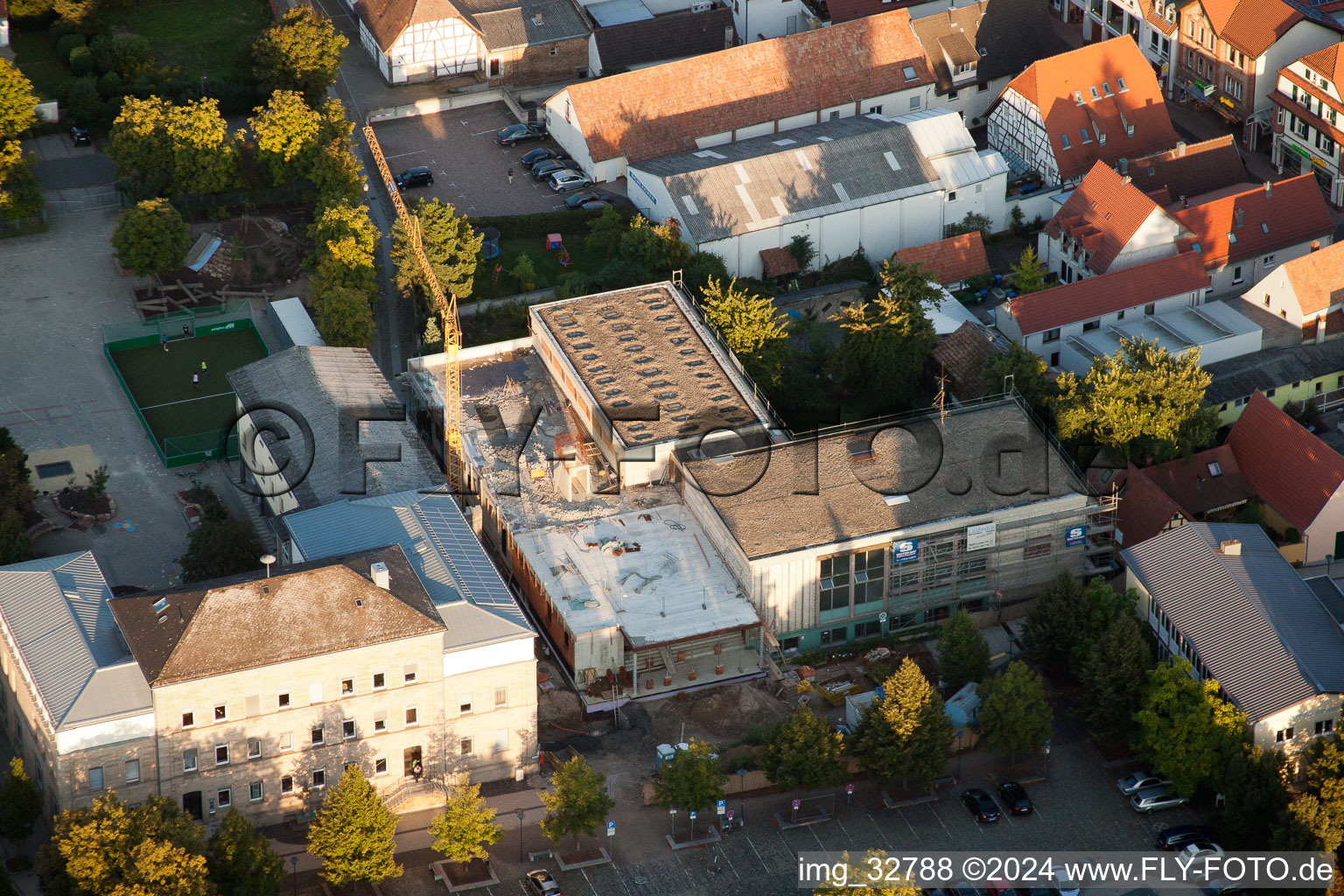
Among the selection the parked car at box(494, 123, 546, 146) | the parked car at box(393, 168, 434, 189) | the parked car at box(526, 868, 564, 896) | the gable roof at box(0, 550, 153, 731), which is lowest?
the parked car at box(526, 868, 564, 896)

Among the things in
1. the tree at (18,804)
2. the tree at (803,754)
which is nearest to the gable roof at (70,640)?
the tree at (18,804)

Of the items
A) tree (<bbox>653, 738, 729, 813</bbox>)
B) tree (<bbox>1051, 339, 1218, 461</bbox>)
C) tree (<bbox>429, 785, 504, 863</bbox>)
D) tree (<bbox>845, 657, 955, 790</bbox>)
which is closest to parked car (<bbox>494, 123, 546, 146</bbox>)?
tree (<bbox>1051, 339, 1218, 461</bbox>)

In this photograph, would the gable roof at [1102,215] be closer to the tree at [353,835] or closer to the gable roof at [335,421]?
the gable roof at [335,421]

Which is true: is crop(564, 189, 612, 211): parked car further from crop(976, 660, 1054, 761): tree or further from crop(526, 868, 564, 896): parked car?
crop(526, 868, 564, 896): parked car

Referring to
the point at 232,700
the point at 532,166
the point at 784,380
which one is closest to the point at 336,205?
the point at 532,166

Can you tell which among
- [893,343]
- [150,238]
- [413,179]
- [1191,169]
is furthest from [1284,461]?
[150,238]
